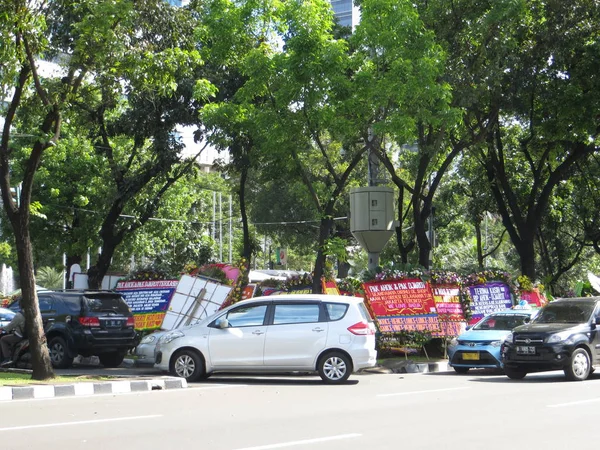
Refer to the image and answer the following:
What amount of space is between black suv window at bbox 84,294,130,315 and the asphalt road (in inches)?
176

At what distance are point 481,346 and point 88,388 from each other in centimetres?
876

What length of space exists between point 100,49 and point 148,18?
274cm

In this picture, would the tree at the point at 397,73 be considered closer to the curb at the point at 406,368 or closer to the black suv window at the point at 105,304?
the curb at the point at 406,368

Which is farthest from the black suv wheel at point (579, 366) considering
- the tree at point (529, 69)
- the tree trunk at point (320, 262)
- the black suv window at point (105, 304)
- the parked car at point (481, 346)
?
the black suv window at point (105, 304)

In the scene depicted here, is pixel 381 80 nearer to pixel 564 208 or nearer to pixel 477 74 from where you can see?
pixel 477 74

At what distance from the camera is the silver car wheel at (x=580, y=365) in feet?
51.3

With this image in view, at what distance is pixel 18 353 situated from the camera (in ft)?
58.9

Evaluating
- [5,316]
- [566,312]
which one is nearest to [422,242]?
[566,312]

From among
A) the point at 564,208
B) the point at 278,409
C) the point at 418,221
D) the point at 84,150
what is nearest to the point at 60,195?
the point at 84,150

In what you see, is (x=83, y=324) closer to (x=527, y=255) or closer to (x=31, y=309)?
(x=31, y=309)

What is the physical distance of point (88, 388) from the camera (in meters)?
13.7

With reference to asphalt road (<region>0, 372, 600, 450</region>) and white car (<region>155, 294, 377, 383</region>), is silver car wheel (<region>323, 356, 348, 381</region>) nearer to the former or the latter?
white car (<region>155, 294, 377, 383</region>)

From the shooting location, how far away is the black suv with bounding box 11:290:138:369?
17984 mm

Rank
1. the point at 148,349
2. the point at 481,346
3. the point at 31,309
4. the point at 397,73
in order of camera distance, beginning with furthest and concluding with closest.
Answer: the point at 397,73, the point at 481,346, the point at 148,349, the point at 31,309
